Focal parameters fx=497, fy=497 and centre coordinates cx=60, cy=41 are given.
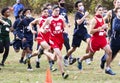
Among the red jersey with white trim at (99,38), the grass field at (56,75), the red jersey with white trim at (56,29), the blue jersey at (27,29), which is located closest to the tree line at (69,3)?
the grass field at (56,75)

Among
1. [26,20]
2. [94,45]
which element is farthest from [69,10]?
[94,45]

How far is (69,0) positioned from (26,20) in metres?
23.0

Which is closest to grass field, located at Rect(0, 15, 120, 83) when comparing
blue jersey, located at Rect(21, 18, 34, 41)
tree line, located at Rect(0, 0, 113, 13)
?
blue jersey, located at Rect(21, 18, 34, 41)

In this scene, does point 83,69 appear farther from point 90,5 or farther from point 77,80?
point 90,5

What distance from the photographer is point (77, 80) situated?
458 inches

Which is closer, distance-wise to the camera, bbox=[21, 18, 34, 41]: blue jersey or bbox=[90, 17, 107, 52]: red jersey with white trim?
bbox=[90, 17, 107, 52]: red jersey with white trim

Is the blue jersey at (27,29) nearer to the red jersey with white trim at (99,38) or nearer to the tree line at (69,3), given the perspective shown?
the red jersey with white trim at (99,38)

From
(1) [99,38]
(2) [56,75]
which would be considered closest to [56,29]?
(1) [99,38]

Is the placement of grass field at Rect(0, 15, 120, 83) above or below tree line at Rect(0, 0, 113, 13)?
below

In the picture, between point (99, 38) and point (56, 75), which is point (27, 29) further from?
point (99, 38)

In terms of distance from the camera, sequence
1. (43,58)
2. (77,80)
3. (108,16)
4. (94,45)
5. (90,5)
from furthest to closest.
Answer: (90,5) < (43,58) < (108,16) < (94,45) < (77,80)

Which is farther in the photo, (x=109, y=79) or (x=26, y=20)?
(x=26, y=20)

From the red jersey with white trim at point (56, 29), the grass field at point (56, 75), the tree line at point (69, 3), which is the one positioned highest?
the red jersey with white trim at point (56, 29)

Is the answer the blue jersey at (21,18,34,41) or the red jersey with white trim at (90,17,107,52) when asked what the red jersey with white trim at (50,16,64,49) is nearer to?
the red jersey with white trim at (90,17,107,52)
